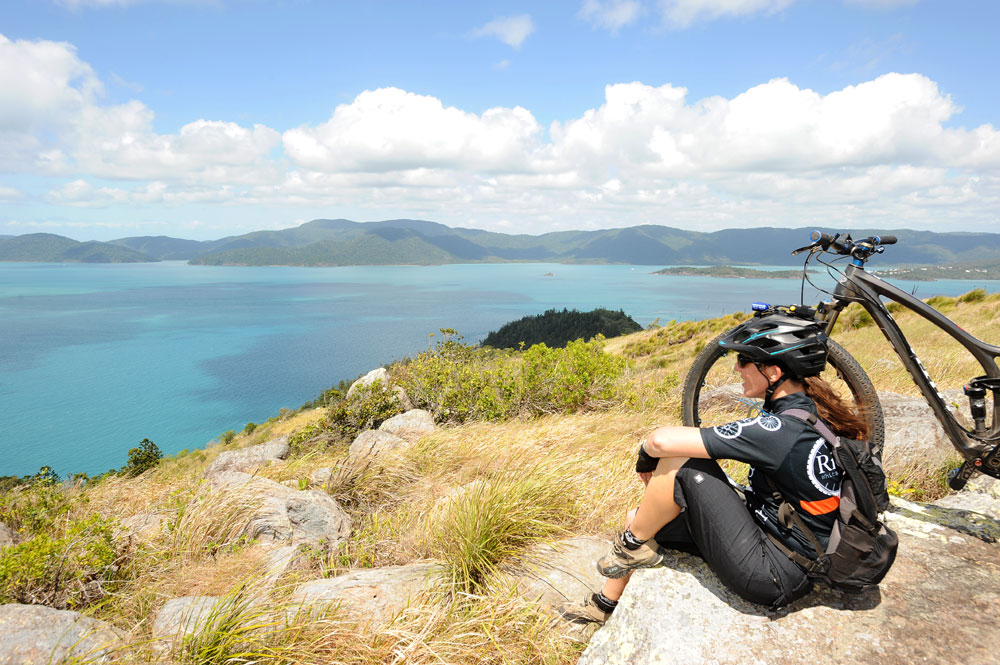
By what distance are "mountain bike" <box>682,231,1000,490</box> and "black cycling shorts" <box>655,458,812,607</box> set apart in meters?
1.09

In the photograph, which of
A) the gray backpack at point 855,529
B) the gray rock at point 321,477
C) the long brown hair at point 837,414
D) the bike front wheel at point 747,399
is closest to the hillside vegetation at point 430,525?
the gray rock at point 321,477

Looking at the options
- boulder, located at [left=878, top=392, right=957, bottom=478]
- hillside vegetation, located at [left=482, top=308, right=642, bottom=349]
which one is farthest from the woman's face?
hillside vegetation, located at [left=482, top=308, right=642, bottom=349]

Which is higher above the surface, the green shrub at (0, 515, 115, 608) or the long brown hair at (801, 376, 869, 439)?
the long brown hair at (801, 376, 869, 439)

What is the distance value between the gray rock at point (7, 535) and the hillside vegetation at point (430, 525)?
0.34 feet

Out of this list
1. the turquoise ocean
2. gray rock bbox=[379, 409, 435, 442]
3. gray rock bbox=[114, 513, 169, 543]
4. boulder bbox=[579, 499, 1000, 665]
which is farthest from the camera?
the turquoise ocean

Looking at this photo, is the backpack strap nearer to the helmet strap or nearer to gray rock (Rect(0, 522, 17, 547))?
the helmet strap

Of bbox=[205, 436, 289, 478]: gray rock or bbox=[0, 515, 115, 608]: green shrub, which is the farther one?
bbox=[205, 436, 289, 478]: gray rock

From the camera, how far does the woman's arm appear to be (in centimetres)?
249

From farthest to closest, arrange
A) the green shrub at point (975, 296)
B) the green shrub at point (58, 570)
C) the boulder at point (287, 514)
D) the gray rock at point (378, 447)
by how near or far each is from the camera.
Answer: the green shrub at point (975, 296)
the gray rock at point (378, 447)
the boulder at point (287, 514)
the green shrub at point (58, 570)

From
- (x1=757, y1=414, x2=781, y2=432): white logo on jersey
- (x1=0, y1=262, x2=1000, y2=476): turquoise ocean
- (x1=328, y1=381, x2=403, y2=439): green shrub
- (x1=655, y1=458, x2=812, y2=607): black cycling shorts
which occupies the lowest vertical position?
(x1=0, y1=262, x2=1000, y2=476): turquoise ocean

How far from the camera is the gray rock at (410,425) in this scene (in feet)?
27.0

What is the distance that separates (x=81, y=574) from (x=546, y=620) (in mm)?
3695

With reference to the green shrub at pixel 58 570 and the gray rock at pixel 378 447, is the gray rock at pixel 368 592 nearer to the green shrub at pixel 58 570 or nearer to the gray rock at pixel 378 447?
the green shrub at pixel 58 570

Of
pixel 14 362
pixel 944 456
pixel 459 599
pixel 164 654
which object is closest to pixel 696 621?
pixel 459 599
